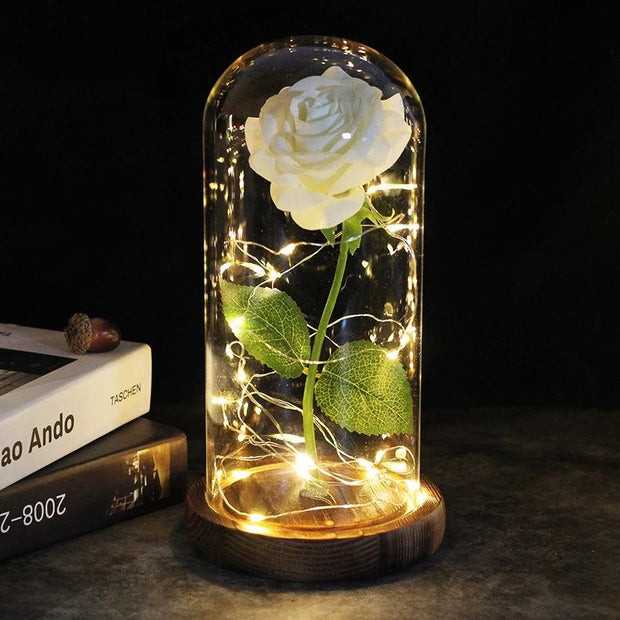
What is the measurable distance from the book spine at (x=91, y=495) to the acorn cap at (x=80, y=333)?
0.12m

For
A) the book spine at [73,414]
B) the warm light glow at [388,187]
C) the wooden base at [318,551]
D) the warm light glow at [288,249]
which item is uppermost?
the warm light glow at [388,187]

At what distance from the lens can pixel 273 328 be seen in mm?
954

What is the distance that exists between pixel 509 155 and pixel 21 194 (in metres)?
0.61

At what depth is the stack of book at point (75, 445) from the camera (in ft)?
3.09

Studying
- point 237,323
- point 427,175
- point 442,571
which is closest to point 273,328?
point 237,323

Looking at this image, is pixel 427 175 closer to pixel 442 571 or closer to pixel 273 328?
pixel 273 328

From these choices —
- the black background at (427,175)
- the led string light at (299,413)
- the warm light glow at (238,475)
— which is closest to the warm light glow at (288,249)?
the led string light at (299,413)

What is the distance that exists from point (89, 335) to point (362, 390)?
0.30 metres

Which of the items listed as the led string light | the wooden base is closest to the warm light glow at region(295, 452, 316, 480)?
the led string light

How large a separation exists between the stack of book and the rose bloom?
0.89ft

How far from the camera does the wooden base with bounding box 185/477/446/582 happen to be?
0.88m

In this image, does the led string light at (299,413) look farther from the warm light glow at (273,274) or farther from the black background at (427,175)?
the black background at (427,175)

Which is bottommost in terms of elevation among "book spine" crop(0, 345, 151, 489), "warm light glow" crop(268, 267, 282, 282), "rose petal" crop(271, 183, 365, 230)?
"book spine" crop(0, 345, 151, 489)

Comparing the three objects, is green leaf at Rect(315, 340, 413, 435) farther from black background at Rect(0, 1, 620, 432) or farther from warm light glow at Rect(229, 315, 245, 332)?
black background at Rect(0, 1, 620, 432)
